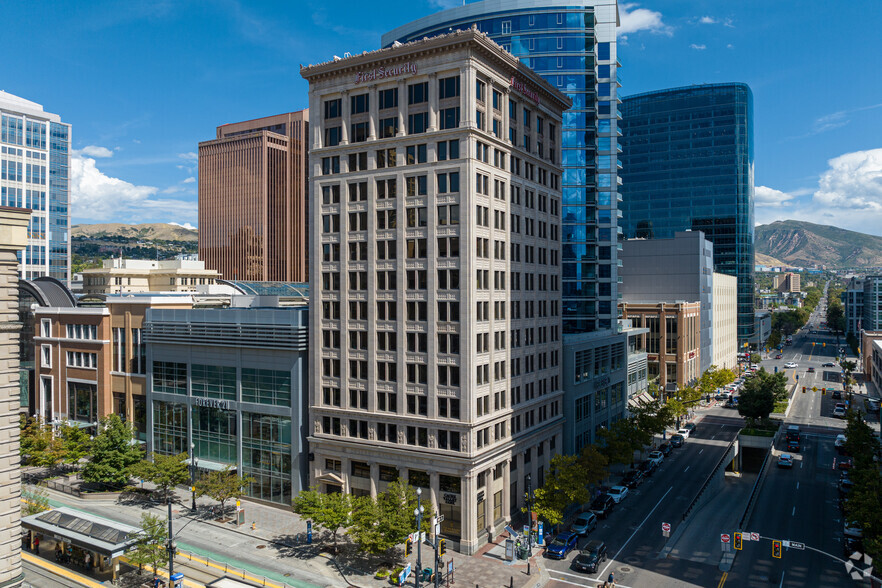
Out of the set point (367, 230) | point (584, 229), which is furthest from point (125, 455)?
point (584, 229)

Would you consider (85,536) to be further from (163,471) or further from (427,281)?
(427,281)

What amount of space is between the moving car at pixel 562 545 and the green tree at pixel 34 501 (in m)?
43.0

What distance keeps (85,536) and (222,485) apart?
41.4 feet

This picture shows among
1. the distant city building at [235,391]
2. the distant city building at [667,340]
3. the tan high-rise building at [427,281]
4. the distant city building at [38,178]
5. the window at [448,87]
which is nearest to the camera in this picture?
the tan high-rise building at [427,281]

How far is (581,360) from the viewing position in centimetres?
7262

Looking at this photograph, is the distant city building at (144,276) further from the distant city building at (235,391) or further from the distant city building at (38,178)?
the distant city building at (235,391)

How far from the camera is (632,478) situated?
2800 inches

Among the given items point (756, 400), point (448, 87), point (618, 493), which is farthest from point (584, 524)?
point (756, 400)

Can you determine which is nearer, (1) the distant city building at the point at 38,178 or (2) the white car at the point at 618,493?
(2) the white car at the point at 618,493

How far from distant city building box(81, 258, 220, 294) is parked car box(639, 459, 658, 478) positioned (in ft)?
403

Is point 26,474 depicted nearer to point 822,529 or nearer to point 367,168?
point 367,168

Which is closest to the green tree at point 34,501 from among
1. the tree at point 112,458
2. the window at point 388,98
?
the tree at point 112,458

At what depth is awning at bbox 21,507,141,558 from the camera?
145 ft

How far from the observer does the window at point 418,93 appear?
55812 millimetres
